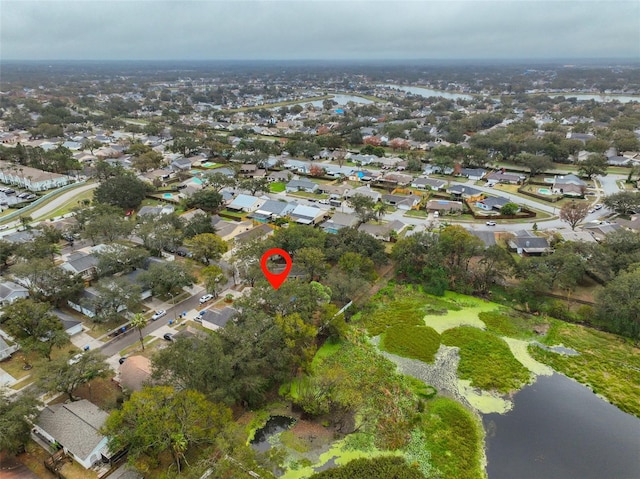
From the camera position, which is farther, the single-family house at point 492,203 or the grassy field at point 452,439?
the single-family house at point 492,203

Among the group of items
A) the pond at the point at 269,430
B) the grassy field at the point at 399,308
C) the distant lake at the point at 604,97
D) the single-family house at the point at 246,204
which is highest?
the distant lake at the point at 604,97

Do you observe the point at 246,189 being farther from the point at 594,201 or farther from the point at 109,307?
the point at 594,201

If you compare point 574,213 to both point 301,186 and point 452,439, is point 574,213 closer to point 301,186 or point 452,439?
point 452,439

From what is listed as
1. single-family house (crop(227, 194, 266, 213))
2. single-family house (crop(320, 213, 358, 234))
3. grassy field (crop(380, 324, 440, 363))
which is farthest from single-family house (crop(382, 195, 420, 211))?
grassy field (crop(380, 324, 440, 363))

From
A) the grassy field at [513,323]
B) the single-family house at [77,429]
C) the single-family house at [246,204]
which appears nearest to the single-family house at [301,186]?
the single-family house at [246,204]

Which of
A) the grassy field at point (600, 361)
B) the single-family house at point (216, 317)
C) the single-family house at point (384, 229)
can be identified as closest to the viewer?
the grassy field at point (600, 361)

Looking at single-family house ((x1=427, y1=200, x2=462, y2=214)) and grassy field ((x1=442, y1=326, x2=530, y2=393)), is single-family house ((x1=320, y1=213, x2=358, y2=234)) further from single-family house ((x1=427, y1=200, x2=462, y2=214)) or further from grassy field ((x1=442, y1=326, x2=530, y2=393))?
grassy field ((x1=442, y1=326, x2=530, y2=393))

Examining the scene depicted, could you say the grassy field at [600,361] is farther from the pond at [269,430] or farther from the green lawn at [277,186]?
the green lawn at [277,186]
